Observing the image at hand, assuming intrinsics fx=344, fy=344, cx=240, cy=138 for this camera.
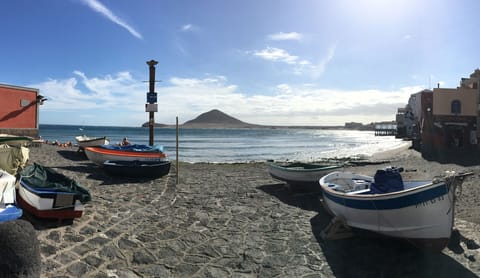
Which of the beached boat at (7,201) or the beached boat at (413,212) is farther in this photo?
the beached boat at (413,212)

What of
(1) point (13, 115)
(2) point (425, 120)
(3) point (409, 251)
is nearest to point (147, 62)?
(1) point (13, 115)

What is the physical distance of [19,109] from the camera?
64.6 feet

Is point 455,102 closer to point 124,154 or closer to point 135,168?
point 124,154

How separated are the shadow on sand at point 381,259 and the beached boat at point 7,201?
18.6 ft

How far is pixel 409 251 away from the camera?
7535mm

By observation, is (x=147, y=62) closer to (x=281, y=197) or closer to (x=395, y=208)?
(x=281, y=197)

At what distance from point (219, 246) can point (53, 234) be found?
326 cm

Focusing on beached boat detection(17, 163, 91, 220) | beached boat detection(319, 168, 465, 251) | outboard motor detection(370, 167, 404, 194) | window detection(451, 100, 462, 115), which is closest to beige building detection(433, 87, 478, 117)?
window detection(451, 100, 462, 115)

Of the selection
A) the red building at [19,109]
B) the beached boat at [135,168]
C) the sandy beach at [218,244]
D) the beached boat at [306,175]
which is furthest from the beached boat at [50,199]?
the red building at [19,109]

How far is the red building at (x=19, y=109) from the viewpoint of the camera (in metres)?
18.8

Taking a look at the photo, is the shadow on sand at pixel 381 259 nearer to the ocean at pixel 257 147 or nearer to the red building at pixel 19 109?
the red building at pixel 19 109

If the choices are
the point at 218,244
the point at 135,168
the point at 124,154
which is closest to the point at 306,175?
the point at 218,244

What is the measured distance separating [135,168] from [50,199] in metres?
5.68

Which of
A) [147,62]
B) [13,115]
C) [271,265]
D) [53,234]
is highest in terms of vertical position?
[147,62]
